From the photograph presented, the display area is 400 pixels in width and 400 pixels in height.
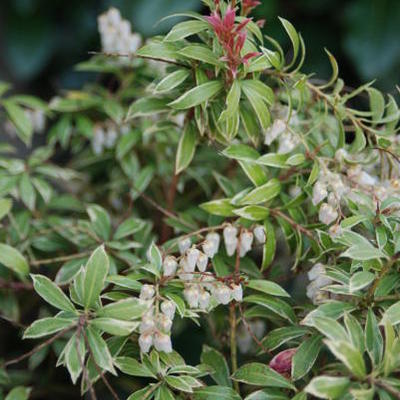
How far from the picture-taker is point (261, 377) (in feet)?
3.11

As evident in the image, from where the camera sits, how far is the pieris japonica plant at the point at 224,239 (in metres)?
0.89

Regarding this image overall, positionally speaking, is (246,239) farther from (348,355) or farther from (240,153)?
(348,355)

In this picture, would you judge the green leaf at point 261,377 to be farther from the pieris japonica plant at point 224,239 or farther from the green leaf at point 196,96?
the green leaf at point 196,96

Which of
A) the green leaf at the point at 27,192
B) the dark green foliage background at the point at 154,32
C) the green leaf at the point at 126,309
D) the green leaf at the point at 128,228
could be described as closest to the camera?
the green leaf at the point at 126,309

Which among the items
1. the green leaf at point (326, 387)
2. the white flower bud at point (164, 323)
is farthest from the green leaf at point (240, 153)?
the green leaf at point (326, 387)

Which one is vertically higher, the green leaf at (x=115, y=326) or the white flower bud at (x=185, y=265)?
the white flower bud at (x=185, y=265)

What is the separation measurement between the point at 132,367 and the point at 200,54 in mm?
494

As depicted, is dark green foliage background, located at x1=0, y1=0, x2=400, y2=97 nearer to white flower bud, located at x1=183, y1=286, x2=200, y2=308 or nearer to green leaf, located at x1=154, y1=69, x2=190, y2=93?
green leaf, located at x1=154, y1=69, x2=190, y2=93

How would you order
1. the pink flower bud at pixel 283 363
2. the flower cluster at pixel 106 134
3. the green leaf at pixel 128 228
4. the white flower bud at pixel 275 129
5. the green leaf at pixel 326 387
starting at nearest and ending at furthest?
the green leaf at pixel 326 387 < the pink flower bud at pixel 283 363 < the white flower bud at pixel 275 129 < the green leaf at pixel 128 228 < the flower cluster at pixel 106 134

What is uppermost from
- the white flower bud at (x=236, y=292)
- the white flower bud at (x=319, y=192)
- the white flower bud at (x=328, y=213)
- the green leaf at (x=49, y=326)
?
the white flower bud at (x=319, y=192)

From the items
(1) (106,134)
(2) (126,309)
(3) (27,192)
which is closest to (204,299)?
(2) (126,309)

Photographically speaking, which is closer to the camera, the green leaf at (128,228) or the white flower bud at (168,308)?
the white flower bud at (168,308)

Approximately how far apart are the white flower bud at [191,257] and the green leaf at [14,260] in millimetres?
354

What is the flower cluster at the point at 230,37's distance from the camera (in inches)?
37.8
